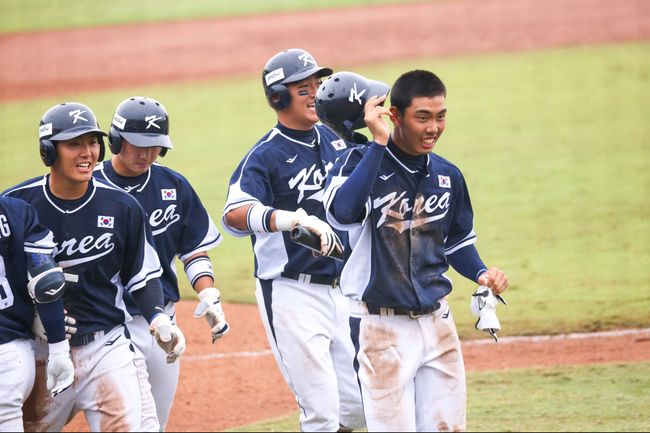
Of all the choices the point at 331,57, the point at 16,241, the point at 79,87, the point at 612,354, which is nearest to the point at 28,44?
the point at 79,87

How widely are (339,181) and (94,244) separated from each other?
3.97 feet

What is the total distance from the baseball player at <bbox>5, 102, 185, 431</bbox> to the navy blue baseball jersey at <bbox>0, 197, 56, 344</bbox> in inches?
8.0

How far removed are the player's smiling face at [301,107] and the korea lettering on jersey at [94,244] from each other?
3.65 feet

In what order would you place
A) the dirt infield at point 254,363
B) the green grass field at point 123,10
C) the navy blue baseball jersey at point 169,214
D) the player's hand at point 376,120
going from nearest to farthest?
the player's hand at point 376,120 → the navy blue baseball jersey at point 169,214 → the dirt infield at point 254,363 → the green grass field at point 123,10

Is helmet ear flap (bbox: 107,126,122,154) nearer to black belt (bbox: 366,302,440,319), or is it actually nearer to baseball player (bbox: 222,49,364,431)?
baseball player (bbox: 222,49,364,431)

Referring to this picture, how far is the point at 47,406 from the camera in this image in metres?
5.19

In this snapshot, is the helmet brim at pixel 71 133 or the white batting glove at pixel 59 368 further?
the helmet brim at pixel 71 133

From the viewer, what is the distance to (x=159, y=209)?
595 centimetres

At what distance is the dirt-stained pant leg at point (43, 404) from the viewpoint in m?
5.13

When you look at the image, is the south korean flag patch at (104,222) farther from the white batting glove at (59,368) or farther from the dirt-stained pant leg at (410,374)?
the dirt-stained pant leg at (410,374)

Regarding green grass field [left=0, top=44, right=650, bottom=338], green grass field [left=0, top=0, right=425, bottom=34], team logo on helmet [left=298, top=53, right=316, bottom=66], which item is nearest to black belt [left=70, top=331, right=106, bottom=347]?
team logo on helmet [left=298, top=53, right=316, bottom=66]

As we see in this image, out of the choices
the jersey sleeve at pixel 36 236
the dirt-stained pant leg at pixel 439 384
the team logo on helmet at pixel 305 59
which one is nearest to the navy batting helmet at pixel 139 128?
the team logo on helmet at pixel 305 59

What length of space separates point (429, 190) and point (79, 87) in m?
18.5

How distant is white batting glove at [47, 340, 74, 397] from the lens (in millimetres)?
4863
